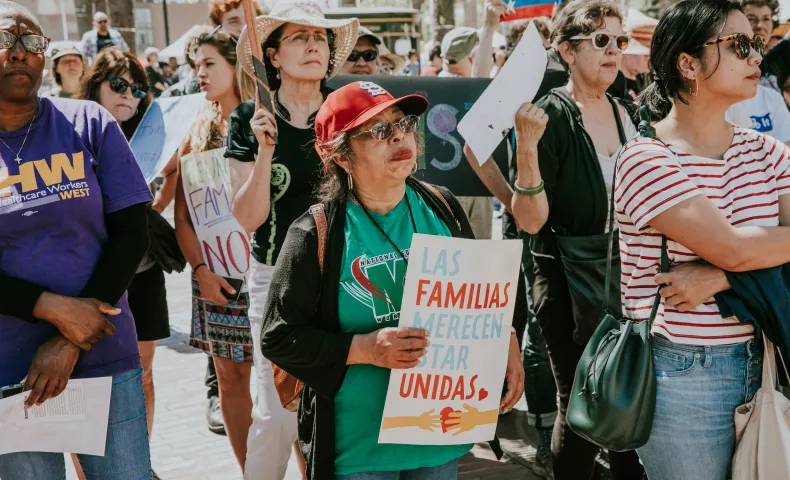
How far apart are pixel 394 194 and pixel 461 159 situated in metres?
2.52

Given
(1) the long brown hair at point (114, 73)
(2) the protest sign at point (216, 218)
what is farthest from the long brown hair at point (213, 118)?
(1) the long brown hair at point (114, 73)

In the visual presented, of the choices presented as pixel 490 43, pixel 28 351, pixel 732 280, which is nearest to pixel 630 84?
pixel 490 43

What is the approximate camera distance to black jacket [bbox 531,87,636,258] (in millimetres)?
3656

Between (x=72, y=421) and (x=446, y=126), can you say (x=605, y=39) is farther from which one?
(x=72, y=421)

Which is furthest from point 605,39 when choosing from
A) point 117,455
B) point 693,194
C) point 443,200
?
point 117,455

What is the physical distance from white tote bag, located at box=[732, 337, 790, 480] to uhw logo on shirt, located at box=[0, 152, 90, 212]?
2076 millimetres

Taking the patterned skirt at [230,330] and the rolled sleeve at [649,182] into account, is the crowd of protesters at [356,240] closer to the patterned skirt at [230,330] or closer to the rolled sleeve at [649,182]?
the rolled sleeve at [649,182]

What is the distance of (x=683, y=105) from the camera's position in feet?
8.60

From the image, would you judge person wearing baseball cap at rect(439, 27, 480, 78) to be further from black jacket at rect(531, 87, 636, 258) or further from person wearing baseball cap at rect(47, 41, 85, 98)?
black jacket at rect(531, 87, 636, 258)

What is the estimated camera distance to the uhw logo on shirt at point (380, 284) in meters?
2.50

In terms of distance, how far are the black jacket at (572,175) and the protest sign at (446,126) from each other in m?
1.36

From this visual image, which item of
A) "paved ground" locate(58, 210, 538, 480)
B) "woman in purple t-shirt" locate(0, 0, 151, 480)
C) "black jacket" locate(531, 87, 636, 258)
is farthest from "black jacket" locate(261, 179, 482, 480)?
"paved ground" locate(58, 210, 538, 480)

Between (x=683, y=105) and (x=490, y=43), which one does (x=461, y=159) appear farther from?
(x=683, y=105)

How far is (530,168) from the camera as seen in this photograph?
3.50 meters
